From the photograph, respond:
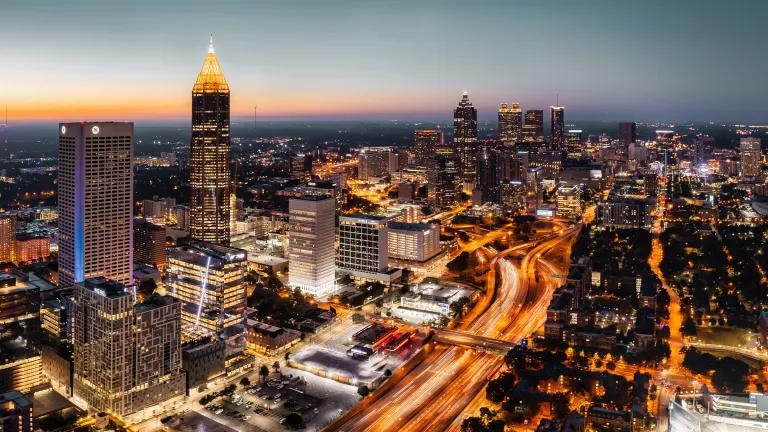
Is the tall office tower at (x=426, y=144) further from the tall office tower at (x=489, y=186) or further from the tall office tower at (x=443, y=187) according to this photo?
the tall office tower at (x=489, y=186)

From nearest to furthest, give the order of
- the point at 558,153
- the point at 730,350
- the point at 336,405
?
the point at 336,405, the point at 730,350, the point at 558,153

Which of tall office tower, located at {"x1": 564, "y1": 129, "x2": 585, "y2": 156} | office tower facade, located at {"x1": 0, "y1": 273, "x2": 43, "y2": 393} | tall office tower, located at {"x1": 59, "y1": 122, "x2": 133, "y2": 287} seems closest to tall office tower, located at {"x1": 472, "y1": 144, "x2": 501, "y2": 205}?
tall office tower, located at {"x1": 59, "y1": 122, "x2": 133, "y2": 287}

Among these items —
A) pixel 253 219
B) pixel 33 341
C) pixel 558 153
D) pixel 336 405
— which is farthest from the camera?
pixel 558 153

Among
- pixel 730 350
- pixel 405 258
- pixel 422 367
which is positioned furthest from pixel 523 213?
pixel 422 367

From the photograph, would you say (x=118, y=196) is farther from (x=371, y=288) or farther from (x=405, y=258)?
(x=405, y=258)

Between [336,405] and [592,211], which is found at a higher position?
[592,211]

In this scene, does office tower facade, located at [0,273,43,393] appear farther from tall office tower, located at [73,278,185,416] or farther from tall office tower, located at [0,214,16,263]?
tall office tower, located at [0,214,16,263]

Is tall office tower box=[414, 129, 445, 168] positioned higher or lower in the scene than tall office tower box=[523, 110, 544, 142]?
lower

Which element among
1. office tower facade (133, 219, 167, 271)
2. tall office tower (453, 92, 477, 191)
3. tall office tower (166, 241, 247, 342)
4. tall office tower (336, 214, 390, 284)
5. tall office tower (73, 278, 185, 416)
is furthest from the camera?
tall office tower (453, 92, 477, 191)
